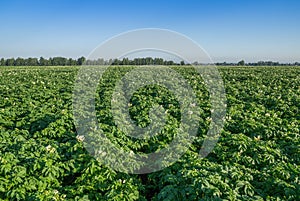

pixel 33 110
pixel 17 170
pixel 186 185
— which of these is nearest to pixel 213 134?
pixel 186 185

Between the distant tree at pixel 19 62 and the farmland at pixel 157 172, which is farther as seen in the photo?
the distant tree at pixel 19 62

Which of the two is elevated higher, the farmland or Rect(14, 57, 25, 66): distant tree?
Rect(14, 57, 25, 66): distant tree

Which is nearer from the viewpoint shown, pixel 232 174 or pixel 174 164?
pixel 232 174

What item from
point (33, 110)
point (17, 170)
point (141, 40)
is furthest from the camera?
point (33, 110)

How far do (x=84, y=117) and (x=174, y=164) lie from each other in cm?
338

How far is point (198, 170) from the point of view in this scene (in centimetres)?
404

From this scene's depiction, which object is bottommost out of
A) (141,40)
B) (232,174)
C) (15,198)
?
(15,198)

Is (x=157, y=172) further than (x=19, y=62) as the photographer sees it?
No

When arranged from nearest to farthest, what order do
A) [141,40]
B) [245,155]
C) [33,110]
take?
[245,155], [141,40], [33,110]

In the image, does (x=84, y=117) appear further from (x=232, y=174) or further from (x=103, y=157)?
(x=232, y=174)

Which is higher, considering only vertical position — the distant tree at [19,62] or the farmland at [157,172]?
the distant tree at [19,62]

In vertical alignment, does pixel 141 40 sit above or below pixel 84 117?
above

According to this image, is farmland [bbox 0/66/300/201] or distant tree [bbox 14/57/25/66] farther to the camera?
distant tree [bbox 14/57/25/66]

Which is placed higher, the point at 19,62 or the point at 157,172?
the point at 19,62
